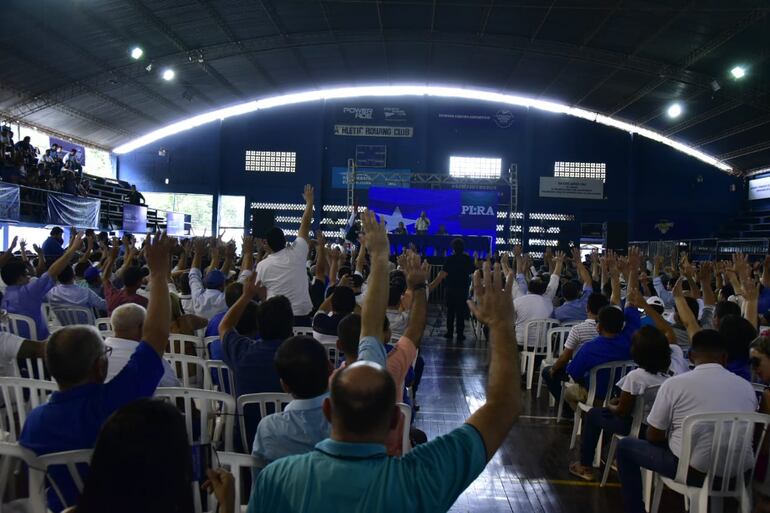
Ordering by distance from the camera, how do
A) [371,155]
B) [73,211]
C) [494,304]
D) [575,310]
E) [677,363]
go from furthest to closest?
[371,155]
[73,211]
[575,310]
[677,363]
[494,304]

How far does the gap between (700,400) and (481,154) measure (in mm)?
19219

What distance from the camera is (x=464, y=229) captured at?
735 inches

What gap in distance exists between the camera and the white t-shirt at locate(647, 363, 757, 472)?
2.51 metres

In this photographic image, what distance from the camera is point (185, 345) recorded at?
4105 millimetres

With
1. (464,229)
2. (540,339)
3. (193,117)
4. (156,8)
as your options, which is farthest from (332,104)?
(540,339)

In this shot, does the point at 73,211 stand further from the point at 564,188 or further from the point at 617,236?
the point at 564,188

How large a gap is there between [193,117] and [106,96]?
4.22 m

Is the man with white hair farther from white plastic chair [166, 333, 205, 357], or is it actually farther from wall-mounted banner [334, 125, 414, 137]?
wall-mounted banner [334, 125, 414, 137]

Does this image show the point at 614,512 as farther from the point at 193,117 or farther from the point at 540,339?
the point at 193,117

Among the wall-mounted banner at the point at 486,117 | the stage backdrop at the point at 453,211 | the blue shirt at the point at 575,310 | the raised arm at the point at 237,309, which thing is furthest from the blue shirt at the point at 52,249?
the wall-mounted banner at the point at 486,117

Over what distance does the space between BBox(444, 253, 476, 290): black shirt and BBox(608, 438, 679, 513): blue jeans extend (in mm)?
5488

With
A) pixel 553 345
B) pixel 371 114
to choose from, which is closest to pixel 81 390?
pixel 553 345

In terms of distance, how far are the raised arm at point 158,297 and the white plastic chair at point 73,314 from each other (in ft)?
10.3

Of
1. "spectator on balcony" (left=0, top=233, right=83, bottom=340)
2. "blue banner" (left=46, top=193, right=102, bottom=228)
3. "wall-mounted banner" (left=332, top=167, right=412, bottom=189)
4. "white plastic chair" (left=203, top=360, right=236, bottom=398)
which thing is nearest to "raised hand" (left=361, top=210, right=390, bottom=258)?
"white plastic chair" (left=203, top=360, right=236, bottom=398)
